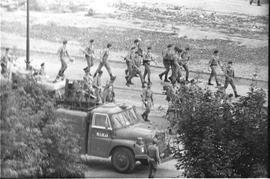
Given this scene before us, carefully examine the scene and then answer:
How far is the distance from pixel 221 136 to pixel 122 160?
2.07 meters

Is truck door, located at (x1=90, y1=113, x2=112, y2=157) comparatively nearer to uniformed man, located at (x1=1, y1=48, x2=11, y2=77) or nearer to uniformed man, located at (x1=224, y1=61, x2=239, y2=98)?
uniformed man, located at (x1=1, y1=48, x2=11, y2=77)

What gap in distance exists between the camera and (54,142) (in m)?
17.1

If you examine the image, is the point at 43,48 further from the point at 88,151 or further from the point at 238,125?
the point at 238,125

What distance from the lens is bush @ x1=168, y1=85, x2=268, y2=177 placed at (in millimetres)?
16875

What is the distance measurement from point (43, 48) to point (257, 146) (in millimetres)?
5123

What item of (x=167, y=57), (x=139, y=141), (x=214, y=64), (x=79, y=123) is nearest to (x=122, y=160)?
(x=139, y=141)

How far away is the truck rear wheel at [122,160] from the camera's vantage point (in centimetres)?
1803

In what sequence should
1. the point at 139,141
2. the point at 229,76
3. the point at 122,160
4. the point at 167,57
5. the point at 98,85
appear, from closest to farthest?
the point at 139,141
the point at 122,160
the point at 229,76
the point at 98,85
the point at 167,57

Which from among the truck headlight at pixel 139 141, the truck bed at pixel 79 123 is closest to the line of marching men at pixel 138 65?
the truck bed at pixel 79 123

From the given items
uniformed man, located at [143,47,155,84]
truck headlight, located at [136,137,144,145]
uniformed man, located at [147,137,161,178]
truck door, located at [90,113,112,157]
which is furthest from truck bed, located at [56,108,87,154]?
uniformed man, located at [143,47,155,84]

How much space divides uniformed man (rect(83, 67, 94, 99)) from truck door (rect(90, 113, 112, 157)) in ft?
3.24

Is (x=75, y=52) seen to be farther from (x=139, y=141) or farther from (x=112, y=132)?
(x=139, y=141)

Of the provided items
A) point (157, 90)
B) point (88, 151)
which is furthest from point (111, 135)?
point (157, 90)

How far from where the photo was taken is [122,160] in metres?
18.1
